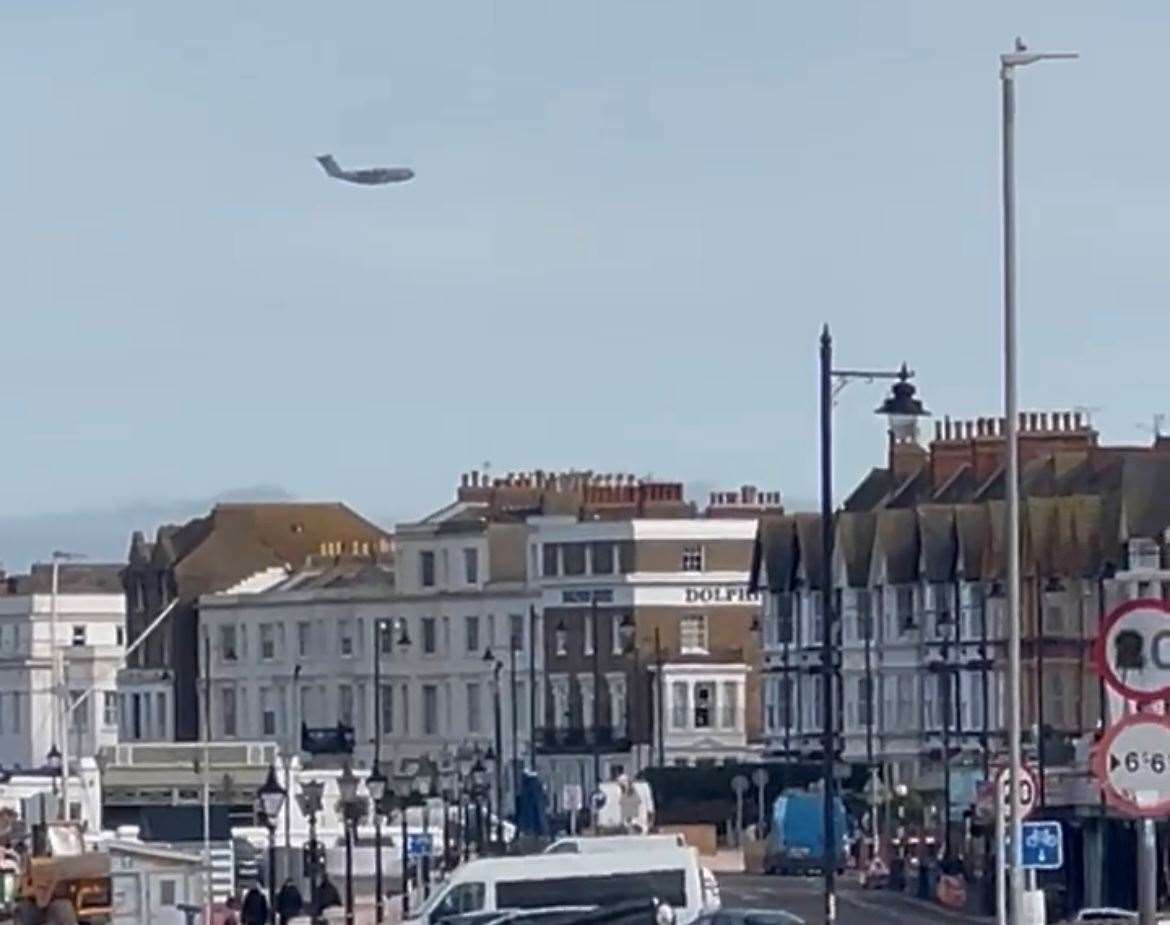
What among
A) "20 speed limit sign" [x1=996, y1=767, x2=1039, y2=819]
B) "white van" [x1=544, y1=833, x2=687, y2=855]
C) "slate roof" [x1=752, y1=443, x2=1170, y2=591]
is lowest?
"white van" [x1=544, y1=833, x2=687, y2=855]

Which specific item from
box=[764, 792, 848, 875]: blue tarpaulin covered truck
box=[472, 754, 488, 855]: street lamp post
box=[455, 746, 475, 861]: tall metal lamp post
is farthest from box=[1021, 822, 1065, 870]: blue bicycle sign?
box=[764, 792, 848, 875]: blue tarpaulin covered truck

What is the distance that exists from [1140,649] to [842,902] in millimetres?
53405

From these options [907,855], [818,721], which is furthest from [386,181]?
[818,721]

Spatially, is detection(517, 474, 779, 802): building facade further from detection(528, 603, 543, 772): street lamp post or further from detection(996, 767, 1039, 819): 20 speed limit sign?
detection(996, 767, 1039, 819): 20 speed limit sign

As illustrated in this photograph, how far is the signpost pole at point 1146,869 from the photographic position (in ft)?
50.5

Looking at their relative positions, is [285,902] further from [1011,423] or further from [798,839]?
[798,839]

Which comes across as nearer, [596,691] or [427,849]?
[427,849]

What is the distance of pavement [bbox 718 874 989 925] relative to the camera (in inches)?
2367

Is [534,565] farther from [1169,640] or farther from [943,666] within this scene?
[1169,640]

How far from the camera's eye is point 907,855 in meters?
83.7

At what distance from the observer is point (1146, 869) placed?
15766 millimetres

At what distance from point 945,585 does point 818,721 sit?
31.8ft

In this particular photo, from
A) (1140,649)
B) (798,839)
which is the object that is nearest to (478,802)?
(798,839)

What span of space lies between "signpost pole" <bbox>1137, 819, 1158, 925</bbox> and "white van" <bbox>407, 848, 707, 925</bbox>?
2456cm
